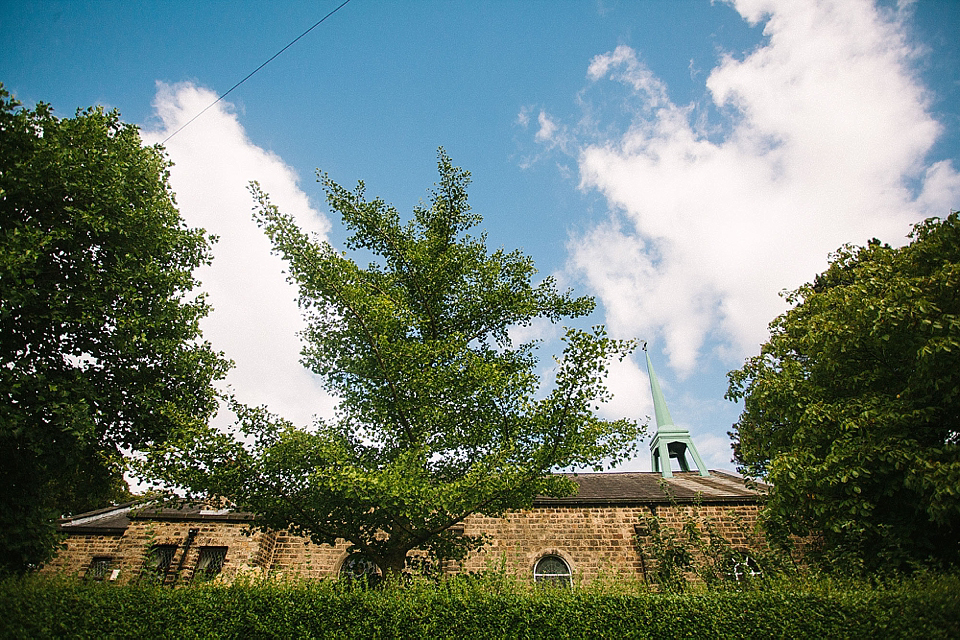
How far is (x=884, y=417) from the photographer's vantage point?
767cm

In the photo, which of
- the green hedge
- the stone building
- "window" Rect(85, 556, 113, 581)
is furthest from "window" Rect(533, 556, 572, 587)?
Answer: "window" Rect(85, 556, 113, 581)

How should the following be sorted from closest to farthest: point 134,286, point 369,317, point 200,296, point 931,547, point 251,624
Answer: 1. point 251,624
2. point 931,547
3. point 369,317
4. point 134,286
5. point 200,296

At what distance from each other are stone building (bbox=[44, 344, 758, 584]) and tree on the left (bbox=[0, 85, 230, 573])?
4858 millimetres

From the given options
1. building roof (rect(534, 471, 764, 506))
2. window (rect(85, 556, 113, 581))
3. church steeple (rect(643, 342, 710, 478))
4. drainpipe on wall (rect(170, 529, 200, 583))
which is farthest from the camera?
church steeple (rect(643, 342, 710, 478))

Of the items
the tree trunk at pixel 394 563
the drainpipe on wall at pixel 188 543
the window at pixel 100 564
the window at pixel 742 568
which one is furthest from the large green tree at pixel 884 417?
the window at pixel 100 564

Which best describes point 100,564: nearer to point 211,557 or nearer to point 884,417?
point 211,557

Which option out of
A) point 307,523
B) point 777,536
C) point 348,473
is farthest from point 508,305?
point 777,536

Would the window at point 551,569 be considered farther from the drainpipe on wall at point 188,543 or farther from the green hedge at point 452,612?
the drainpipe on wall at point 188,543

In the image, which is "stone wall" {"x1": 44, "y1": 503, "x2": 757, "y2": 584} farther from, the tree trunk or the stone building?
the tree trunk

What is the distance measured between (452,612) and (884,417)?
27.1 feet

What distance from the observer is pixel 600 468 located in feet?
27.3

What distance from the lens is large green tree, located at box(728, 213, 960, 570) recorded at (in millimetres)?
7203

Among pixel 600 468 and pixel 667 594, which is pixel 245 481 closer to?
pixel 600 468

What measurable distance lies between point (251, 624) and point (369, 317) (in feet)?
18.1
